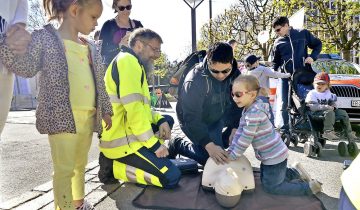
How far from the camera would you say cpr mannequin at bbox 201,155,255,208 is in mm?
2957

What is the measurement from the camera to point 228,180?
296 cm

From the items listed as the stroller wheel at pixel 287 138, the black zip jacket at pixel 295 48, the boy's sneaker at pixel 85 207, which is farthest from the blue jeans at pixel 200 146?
the black zip jacket at pixel 295 48

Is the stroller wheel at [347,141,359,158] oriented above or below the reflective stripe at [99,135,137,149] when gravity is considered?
below

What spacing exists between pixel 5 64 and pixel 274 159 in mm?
2228

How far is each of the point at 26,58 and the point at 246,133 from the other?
1.80 metres

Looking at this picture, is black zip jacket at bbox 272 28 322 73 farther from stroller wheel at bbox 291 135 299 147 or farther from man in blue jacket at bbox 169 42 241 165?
man in blue jacket at bbox 169 42 241 165

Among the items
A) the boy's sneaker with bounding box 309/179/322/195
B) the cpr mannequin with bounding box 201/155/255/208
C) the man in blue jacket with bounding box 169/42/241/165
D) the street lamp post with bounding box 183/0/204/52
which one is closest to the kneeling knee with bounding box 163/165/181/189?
the cpr mannequin with bounding box 201/155/255/208

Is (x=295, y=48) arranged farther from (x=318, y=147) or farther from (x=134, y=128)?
(x=134, y=128)

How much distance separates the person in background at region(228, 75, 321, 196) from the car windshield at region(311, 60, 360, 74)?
5.57 metres

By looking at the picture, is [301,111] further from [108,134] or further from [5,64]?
[5,64]

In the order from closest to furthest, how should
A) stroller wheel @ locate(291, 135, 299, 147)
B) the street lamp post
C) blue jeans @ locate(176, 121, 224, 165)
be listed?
1. blue jeans @ locate(176, 121, 224, 165)
2. stroller wheel @ locate(291, 135, 299, 147)
3. the street lamp post

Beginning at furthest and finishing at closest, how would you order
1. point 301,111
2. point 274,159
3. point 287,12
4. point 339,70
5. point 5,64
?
point 287,12
point 339,70
point 301,111
point 274,159
point 5,64

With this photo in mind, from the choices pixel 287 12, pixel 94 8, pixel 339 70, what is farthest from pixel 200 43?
pixel 94 8

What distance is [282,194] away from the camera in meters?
3.26
